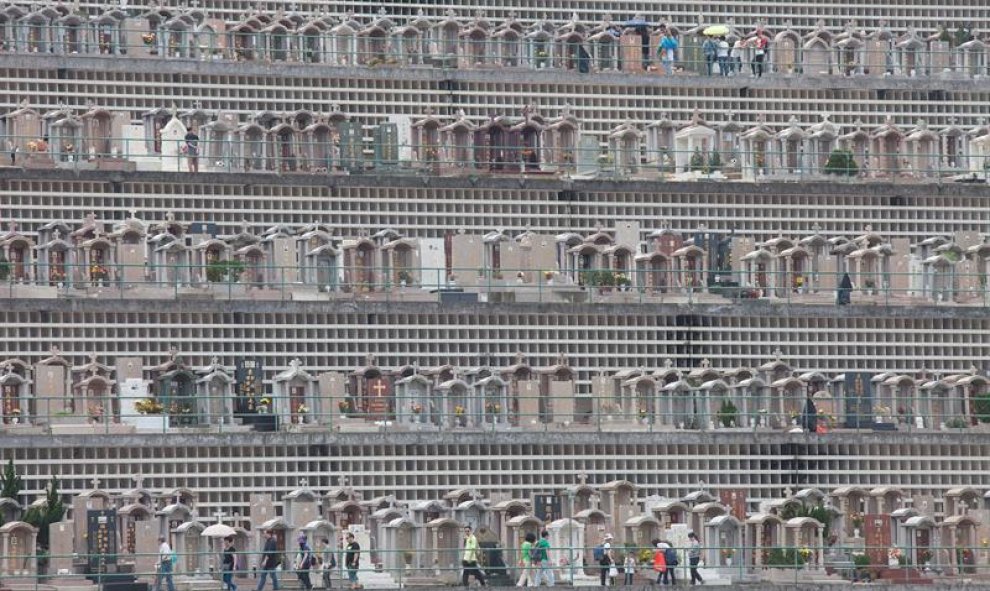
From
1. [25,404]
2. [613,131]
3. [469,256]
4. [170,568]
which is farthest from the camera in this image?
[613,131]

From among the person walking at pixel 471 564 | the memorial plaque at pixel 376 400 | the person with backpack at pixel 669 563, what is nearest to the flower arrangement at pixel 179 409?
the memorial plaque at pixel 376 400

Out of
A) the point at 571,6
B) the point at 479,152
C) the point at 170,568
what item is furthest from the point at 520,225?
the point at 170,568

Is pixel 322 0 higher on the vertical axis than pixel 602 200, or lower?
higher

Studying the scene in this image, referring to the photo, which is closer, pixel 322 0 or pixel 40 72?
pixel 40 72

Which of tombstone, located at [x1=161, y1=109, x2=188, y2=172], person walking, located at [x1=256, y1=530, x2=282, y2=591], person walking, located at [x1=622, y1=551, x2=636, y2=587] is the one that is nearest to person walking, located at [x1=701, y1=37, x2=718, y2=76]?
tombstone, located at [x1=161, y1=109, x2=188, y2=172]

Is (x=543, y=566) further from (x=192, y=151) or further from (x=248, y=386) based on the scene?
(x=192, y=151)

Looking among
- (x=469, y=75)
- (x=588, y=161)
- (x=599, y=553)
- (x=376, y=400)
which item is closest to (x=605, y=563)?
(x=599, y=553)

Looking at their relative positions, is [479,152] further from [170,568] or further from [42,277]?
[170,568]

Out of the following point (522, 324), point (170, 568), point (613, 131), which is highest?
point (613, 131)
